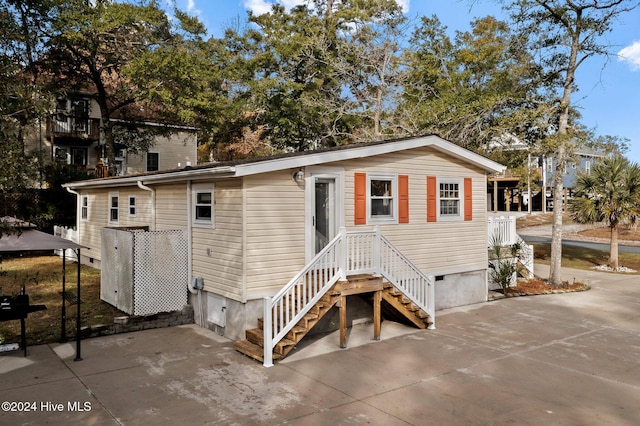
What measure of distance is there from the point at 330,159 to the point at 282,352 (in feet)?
13.5

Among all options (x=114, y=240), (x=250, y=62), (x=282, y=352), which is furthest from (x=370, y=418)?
(x=250, y=62)

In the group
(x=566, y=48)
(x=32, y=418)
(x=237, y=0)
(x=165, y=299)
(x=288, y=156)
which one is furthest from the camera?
(x=237, y=0)

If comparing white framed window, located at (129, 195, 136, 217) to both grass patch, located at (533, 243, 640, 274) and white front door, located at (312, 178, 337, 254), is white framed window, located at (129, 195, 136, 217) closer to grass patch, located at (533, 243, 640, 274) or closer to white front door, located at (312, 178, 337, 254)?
white front door, located at (312, 178, 337, 254)

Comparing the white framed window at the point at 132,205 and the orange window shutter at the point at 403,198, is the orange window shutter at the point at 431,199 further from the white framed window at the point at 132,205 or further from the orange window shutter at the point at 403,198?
the white framed window at the point at 132,205

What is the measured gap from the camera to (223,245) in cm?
940

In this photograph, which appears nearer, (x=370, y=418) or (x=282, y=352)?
(x=370, y=418)

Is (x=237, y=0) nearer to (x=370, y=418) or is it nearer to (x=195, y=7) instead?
(x=195, y=7)

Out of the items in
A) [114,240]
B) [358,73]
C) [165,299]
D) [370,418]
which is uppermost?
[358,73]

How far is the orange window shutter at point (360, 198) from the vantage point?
10.5 m

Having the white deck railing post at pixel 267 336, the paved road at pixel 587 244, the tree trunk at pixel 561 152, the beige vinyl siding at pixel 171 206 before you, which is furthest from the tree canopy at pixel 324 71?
the white deck railing post at pixel 267 336

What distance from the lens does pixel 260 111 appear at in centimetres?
2684

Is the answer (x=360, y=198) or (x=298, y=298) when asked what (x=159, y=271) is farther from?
(x=360, y=198)

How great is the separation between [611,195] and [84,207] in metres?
21.7

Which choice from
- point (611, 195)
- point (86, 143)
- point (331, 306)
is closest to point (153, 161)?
point (86, 143)
